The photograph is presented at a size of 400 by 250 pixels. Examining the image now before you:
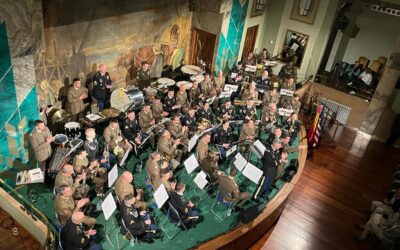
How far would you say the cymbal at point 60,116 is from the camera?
984cm

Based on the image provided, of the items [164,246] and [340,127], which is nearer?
[164,246]

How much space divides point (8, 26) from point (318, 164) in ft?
33.0

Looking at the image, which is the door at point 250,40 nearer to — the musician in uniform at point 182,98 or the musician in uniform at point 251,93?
the musician in uniform at point 251,93

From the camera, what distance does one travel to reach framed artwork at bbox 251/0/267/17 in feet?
52.4

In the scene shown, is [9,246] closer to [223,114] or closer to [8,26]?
[8,26]

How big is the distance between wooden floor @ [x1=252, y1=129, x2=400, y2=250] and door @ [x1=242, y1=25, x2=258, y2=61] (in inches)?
235

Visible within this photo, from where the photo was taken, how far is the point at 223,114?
11836 mm

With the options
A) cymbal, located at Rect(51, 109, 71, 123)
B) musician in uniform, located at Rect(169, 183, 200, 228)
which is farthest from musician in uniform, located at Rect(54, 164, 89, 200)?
cymbal, located at Rect(51, 109, 71, 123)

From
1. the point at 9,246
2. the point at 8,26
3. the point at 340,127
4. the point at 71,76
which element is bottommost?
the point at 9,246

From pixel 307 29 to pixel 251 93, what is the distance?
557 centimetres

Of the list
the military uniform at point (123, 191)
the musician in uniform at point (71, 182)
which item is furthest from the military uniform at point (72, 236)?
the military uniform at point (123, 191)

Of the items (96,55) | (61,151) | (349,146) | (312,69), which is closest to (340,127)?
(349,146)

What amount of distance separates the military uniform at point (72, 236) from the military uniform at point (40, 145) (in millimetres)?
2587

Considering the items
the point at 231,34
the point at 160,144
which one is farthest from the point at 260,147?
the point at 231,34
